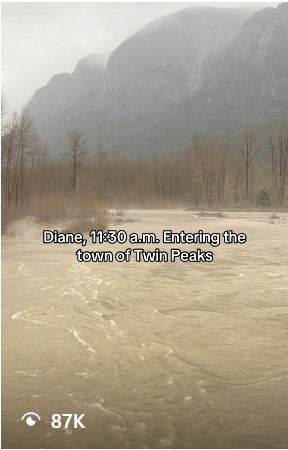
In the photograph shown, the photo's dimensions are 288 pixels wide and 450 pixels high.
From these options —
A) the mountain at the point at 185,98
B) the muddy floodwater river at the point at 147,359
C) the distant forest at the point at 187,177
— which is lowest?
the muddy floodwater river at the point at 147,359

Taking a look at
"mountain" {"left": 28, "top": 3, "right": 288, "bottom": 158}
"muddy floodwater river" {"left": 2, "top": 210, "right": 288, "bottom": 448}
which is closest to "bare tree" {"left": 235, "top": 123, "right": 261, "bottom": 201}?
"muddy floodwater river" {"left": 2, "top": 210, "right": 288, "bottom": 448}

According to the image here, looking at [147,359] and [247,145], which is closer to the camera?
[147,359]

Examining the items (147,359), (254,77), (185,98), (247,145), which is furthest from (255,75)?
(147,359)

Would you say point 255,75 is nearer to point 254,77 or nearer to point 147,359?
point 254,77

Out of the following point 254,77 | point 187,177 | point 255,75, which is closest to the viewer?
point 187,177

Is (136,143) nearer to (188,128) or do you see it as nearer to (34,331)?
(188,128)

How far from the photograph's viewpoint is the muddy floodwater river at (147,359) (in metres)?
2.98

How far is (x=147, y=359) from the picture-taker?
4.29 meters

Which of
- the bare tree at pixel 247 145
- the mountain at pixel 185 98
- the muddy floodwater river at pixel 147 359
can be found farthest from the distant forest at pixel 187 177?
the mountain at pixel 185 98

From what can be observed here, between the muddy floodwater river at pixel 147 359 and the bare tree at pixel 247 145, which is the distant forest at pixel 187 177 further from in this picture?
the muddy floodwater river at pixel 147 359

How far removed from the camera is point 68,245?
1377 cm

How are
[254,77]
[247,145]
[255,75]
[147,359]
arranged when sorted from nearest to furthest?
1. [147,359]
2. [247,145]
3. [254,77]
4. [255,75]

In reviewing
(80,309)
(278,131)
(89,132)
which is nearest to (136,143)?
(89,132)

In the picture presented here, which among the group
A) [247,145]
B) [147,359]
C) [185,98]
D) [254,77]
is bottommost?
[147,359]
